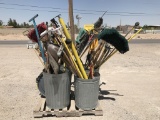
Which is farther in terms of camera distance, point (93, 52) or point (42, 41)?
point (93, 52)

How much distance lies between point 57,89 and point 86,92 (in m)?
0.52

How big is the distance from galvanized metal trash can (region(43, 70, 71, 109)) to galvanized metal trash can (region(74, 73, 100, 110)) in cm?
20

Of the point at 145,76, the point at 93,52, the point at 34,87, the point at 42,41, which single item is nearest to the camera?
the point at 42,41

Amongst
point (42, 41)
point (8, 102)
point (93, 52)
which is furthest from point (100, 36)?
point (8, 102)

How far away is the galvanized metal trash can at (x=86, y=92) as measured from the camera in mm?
3832

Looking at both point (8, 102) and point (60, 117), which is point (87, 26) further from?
point (8, 102)

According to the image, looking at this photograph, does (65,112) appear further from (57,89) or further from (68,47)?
(68,47)

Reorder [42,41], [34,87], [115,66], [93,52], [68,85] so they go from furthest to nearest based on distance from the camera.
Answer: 1. [115,66]
2. [34,87]
3. [93,52]
4. [68,85]
5. [42,41]

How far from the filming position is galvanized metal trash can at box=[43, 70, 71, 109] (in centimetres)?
382

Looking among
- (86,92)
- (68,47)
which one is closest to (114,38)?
(68,47)

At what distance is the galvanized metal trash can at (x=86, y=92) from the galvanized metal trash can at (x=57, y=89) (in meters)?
0.20

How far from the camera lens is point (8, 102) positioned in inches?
179

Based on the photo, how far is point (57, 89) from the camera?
3883 mm

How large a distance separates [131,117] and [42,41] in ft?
6.71
